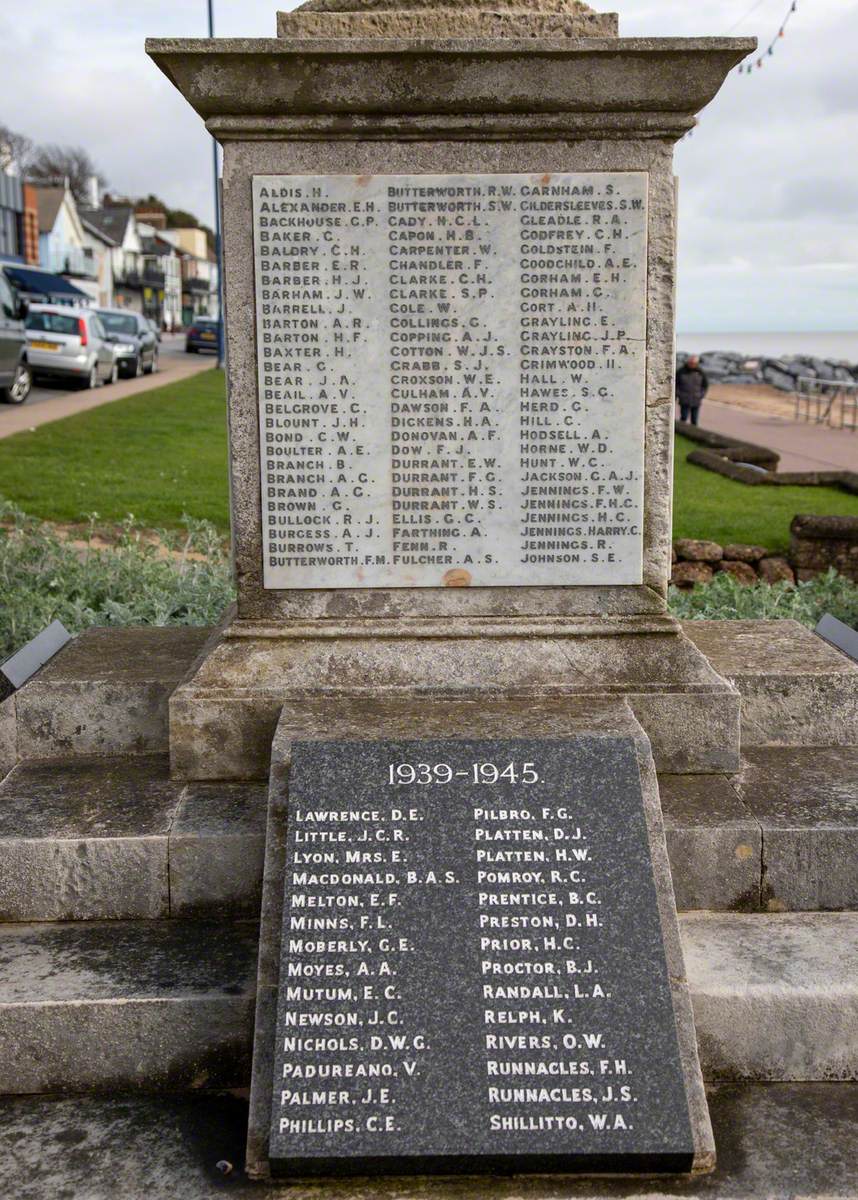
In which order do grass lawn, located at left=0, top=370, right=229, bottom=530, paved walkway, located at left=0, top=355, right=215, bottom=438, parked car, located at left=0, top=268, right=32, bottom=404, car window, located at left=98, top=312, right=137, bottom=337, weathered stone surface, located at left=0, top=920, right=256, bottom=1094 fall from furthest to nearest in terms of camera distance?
car window, located at left=98, top=312, right=137, bottom=337, parked car, located at left=0, top=268, right=32, bottom=404, paved walkway, located at left=0, top=355, right=215, bottom=438, grass lawn, located at left=0, top=370, right=229, bottom=530, weathered stone surface, located at left=0, top=920, right=256, bottom=1094

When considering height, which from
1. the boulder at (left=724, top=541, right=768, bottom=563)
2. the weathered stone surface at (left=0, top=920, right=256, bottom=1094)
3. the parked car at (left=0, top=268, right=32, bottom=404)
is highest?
the parked car at (left=0, top=268, right=32, bottom=404)

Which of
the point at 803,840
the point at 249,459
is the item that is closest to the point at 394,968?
the point at 803,840

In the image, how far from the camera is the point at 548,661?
438cm

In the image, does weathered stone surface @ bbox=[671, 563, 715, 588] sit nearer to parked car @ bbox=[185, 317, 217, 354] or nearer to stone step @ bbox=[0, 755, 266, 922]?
stone step @ bbox=[0, 755, 266, 922]

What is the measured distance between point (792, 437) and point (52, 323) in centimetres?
1607

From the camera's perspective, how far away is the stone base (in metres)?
4.27

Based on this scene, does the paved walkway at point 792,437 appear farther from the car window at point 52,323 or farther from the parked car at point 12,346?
the car window at point 52,323

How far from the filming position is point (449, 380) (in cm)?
432

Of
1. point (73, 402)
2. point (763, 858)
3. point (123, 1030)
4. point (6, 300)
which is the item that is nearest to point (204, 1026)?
point (123, 1030)

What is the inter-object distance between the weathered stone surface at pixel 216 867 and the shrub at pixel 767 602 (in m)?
3.58

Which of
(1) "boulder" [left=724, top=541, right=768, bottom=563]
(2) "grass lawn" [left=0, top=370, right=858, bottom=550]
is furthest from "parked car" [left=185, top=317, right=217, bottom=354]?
(1) "boulder" [left=724, top=541, right=768, bottom=563]

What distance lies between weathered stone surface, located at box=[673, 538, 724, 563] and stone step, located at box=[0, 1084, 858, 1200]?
259 inches

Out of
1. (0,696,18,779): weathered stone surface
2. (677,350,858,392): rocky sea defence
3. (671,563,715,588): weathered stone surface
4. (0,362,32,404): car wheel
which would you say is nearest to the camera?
(0,696,18,779): weathered stone surface

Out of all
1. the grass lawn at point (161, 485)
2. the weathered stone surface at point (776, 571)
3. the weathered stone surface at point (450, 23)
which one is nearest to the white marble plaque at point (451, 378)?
the weathered stone surface at point (450, 23)
